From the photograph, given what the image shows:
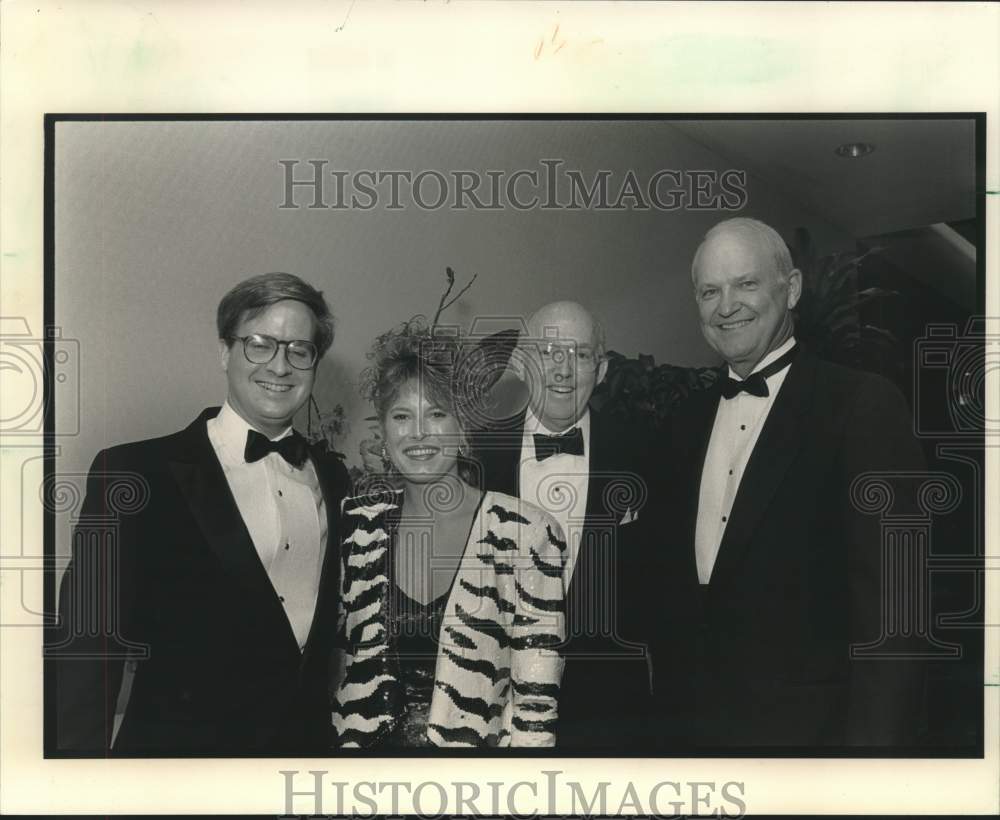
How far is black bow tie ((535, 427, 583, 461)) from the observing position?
7.70 ft

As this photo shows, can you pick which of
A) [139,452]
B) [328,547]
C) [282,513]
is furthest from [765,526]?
[139,452]

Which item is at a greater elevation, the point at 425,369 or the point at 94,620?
the point at 425,369

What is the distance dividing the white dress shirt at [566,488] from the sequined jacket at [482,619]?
24 mm

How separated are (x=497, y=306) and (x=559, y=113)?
53 cm

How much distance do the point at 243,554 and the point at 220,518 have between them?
0.11 metres

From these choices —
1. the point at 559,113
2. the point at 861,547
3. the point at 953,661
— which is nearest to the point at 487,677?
the point at 861,547

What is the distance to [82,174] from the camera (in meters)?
2.40

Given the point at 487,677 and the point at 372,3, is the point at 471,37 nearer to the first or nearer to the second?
the point at 372,3

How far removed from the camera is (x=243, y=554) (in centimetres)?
235

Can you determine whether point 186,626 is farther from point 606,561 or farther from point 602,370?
point 602,370

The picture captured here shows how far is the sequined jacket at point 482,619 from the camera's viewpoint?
2.35 metres

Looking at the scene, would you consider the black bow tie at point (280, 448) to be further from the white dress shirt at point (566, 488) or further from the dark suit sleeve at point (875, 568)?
the dark suit sleeve at point (875, 568)

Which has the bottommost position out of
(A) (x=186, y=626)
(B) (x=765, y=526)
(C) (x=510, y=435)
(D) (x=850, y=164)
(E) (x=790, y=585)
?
(A) (x=186, y=626)

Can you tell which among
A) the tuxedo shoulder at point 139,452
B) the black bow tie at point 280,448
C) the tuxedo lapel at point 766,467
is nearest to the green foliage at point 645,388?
the tuxedo lapel at point 766,467
